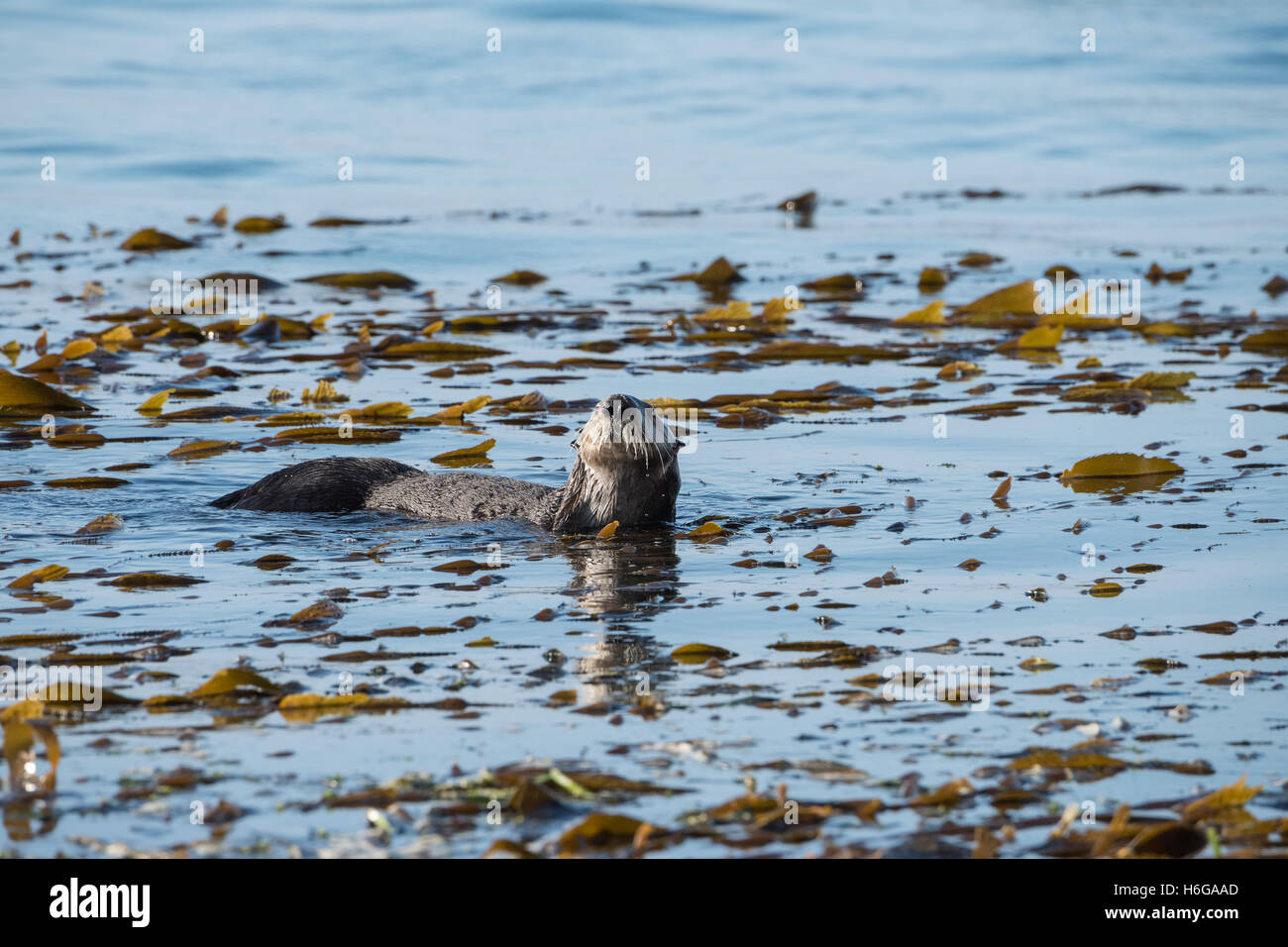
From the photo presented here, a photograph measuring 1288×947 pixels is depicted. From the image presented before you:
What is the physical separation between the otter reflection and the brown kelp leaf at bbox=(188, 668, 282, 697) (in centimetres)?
76

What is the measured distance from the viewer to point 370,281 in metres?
11.5

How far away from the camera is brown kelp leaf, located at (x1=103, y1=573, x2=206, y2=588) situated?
16.3 feet

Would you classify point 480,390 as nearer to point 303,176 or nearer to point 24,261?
point 24,261

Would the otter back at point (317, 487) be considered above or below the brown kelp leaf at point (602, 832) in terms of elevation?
above

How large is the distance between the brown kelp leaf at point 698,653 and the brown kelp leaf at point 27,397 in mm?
4426

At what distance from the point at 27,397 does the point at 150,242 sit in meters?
5.55

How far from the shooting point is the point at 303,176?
18.2 meters

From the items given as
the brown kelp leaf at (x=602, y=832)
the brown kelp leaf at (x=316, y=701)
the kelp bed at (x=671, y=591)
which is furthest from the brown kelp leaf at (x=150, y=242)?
the brown kelp leaf at (x=602, y=832)

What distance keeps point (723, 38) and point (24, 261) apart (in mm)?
17115

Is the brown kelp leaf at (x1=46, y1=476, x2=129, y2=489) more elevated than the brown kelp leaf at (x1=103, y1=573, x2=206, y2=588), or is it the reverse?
the brown kelp leaf at (x1=46, y1=476, x2=129, y2=489)

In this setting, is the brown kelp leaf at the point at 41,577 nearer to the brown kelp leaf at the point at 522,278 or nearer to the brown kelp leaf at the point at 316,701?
the brown kelp leaf at the point at 316,701

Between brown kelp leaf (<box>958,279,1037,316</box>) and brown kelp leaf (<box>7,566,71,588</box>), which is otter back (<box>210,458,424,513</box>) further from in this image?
brown kelp leaf (<box>958,279,1037,316</box>)

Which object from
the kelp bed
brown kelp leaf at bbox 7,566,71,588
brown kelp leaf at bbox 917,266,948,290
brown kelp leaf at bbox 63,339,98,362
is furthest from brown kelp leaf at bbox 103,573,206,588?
brown kelp leaf at bbox 917,266,948,290

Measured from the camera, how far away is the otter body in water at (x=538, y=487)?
5.77 metres
